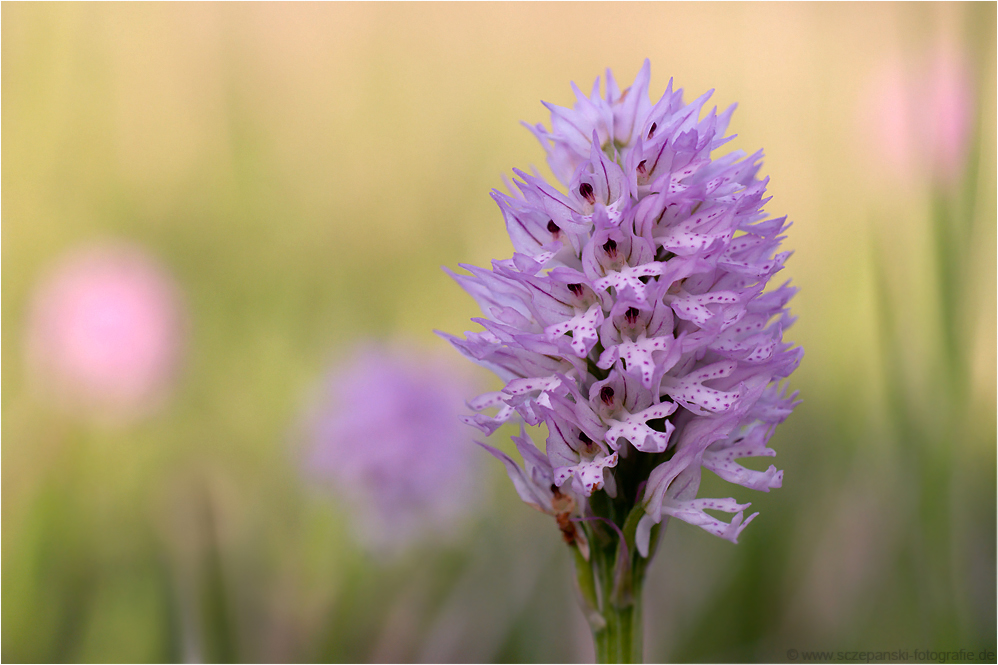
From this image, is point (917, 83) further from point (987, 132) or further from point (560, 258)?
point (560, 258)

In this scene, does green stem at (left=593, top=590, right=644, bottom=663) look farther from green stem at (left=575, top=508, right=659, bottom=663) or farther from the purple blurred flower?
the purple blurred flower

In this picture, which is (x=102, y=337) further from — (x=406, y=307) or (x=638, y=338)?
(x=638, y=338)

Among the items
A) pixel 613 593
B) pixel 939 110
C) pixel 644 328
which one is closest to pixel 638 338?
pixel 644 328

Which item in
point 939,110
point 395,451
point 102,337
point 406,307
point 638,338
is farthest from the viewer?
point 406,307

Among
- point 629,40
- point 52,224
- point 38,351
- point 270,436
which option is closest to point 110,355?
point 38,351

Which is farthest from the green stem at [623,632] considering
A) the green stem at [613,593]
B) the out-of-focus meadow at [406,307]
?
the out-of-focus meadow at [406,307]

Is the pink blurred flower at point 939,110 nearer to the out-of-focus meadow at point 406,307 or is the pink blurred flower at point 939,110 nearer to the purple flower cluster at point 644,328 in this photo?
the out-of-focus meadow at point 406,307
